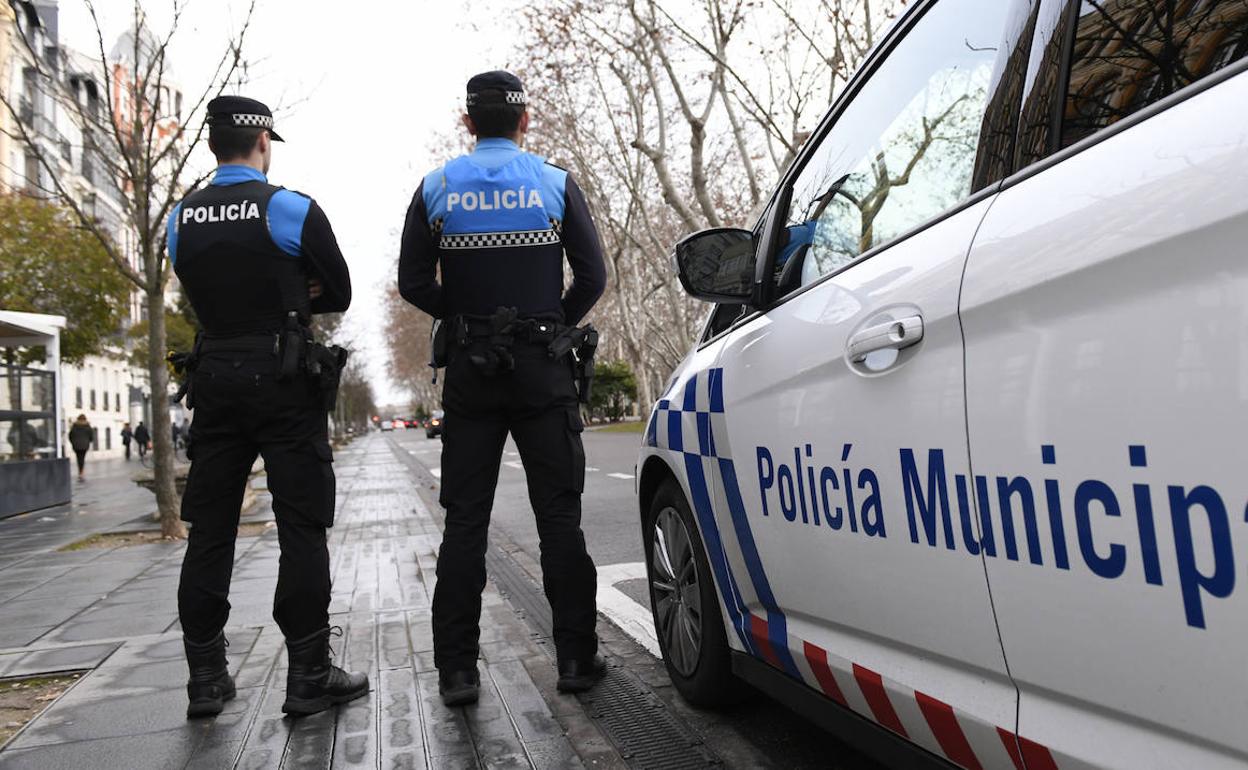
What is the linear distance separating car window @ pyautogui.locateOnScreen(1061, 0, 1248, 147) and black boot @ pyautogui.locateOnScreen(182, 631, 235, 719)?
3.12m

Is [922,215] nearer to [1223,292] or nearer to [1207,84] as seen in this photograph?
[1207,84]

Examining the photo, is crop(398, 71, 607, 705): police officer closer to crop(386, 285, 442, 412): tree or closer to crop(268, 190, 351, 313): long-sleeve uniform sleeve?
crop(268, 190, 351, 313): long-sleeve uniform sleeve

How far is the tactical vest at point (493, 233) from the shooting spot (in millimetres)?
3492

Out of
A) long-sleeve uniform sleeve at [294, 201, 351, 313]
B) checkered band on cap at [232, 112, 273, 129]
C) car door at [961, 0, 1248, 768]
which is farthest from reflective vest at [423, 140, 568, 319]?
car door at [961, 0, 1248, 768]

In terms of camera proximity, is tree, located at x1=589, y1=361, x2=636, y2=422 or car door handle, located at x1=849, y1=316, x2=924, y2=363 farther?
tree, located at x1=589, y1=361, x2=636, y2=422

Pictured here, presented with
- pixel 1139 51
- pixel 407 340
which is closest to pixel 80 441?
pixel 1139 51

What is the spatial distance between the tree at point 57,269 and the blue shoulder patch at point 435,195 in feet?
74.5

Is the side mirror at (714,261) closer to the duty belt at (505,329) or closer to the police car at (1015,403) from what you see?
the police car at (1015,403)

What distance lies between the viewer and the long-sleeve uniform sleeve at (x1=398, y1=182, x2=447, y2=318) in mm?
3545

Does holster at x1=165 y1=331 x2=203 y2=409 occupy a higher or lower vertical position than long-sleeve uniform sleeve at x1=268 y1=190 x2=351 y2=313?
lower

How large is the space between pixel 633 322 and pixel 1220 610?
3767cm

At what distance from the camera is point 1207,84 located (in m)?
1.39

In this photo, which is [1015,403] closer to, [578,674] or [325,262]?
[578,674]

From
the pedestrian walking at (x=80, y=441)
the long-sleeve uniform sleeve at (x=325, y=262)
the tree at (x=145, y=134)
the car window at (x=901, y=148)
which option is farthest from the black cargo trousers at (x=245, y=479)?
the pedestrian walking at (x=80, y=441)
